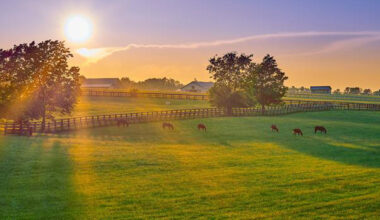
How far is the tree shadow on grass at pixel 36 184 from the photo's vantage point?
13.3m

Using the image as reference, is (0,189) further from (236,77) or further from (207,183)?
(236,77)

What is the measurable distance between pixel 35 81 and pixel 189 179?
1158 inches

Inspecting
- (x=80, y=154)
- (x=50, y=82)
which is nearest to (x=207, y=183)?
(x=80, y=154)

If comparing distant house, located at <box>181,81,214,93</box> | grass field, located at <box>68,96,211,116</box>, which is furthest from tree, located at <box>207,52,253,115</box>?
distant house, located at <box>181,81,214,93</box>

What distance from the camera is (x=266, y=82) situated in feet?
223

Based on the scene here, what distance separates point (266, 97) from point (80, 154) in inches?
1907

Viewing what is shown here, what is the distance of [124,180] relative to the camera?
1730 centimetres

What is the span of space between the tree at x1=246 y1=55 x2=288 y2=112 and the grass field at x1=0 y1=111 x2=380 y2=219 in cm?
3570

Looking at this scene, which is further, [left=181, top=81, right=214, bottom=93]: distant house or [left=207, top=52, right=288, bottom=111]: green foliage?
[left=181, top=81, right=214, bottom=93]: distant house

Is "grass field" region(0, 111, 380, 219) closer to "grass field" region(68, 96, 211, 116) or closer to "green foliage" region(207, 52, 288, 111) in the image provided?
"green foliage" region(207, 52, 288, 111)

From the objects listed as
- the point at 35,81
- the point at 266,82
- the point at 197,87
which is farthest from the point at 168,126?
the point at 197,87

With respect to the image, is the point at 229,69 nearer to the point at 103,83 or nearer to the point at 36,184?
the point at 36,184

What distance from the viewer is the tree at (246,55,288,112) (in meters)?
66.6

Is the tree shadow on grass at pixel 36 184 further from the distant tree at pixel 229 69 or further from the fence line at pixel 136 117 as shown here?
the distant tree at pixel 229 69
